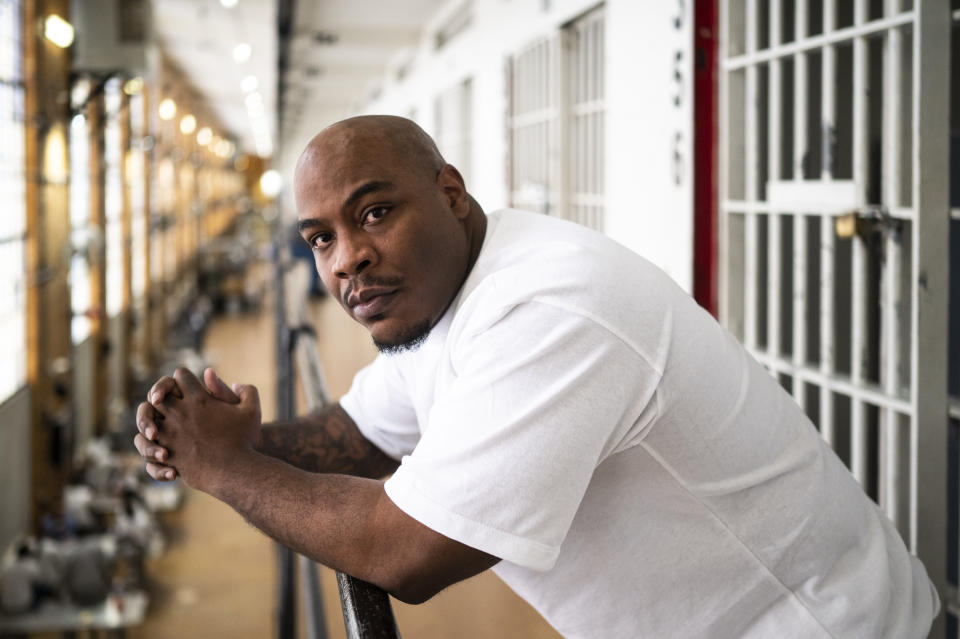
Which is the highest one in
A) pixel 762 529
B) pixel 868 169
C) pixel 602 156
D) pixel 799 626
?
pixel 602 156

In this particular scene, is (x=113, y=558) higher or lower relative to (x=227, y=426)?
lower

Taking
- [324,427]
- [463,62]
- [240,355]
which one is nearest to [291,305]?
[324,427]

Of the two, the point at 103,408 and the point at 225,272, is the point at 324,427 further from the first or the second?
the point at 225,272

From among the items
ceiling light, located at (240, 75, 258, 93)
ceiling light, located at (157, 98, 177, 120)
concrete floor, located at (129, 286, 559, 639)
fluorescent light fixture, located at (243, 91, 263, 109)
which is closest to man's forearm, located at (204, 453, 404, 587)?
concrete floor, located at (129, 286, 559, 639)

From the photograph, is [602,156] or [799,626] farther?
[602,156]

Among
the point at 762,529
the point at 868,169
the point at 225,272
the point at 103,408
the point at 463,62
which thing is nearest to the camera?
the point at 762,529

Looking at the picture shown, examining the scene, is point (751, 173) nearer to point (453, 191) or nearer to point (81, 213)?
point (453, 191)

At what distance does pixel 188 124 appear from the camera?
1695 centimetres

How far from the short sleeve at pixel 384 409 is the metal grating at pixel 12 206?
211 inches

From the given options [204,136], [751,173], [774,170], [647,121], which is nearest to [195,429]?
[774,170]

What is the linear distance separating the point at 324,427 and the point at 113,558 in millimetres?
4667

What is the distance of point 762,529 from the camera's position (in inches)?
41.2

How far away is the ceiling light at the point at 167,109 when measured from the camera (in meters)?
13.5

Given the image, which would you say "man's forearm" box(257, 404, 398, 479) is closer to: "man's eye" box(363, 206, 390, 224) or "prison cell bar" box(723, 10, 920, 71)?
"man's eye" box(363, 206, 390, 224)
